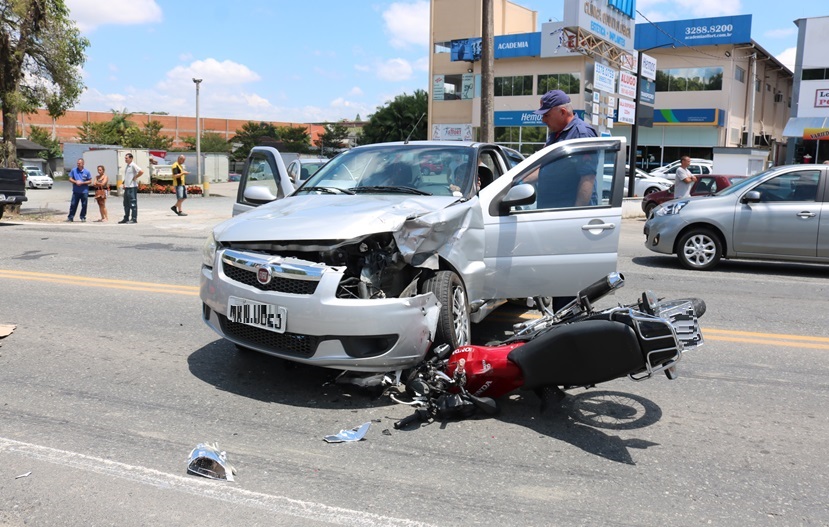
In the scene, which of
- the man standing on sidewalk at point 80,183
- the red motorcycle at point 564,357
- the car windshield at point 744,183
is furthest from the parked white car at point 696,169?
the red motorcycle at point 564,357

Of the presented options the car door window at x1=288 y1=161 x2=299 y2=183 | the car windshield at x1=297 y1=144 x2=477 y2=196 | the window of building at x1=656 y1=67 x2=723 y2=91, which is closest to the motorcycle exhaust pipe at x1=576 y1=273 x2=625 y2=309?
the car windshield at x1=297 y1=144 x2=477 y2=196

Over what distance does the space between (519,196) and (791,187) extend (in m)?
6.94

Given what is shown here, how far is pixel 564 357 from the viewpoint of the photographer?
13.5 feet

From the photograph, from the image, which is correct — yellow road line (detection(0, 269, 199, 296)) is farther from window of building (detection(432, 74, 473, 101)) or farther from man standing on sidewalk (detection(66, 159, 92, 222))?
window of building (detection(432, 74, 473, 101))

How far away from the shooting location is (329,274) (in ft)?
14.3

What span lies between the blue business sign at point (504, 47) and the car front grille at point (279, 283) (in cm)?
4965

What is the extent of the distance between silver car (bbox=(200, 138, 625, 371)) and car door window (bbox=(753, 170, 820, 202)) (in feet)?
19.1

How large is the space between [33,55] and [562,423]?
20065 mm

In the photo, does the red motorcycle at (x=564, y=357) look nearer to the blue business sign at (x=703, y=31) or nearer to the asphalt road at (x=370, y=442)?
the asphalt road at (x=370, y=442)

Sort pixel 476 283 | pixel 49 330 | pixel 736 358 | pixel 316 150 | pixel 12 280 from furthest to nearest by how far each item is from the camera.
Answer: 1. pixel 316 150
2. pixel 12 280
3. pixel 49 330
4. pixel 736 358
5. pixel 476 283

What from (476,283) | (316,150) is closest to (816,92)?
(476,283)

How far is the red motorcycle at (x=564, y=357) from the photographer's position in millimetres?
3934

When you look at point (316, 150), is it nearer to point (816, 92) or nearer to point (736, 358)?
point (816, 92)

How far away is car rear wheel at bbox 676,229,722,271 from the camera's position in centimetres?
1063
